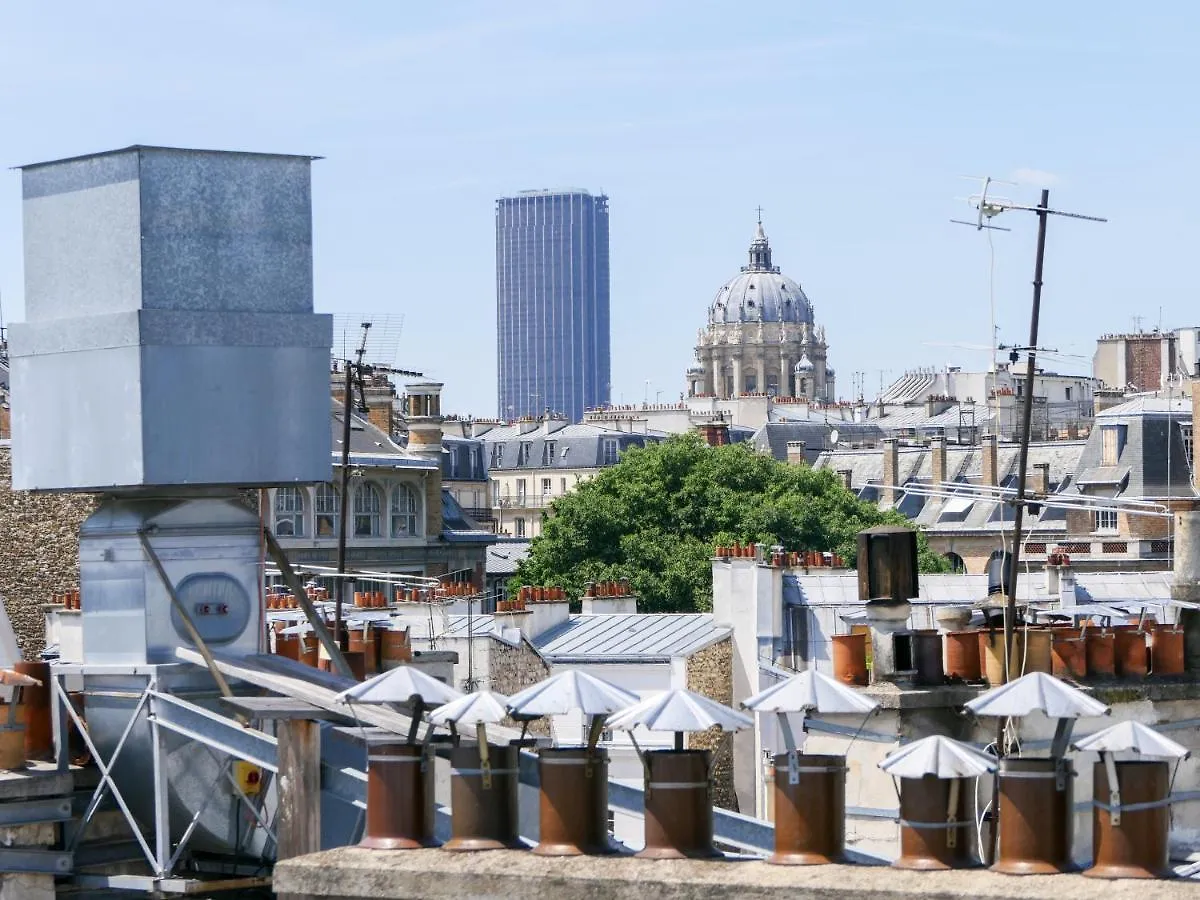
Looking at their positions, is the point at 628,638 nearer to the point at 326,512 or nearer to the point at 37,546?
the point at 37,546

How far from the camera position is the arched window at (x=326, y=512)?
88.7 metres

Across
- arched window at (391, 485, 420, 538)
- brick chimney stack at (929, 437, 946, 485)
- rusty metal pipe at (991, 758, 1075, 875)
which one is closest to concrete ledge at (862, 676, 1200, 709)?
rusty metal pipe at (991, 758, 1075, 875)

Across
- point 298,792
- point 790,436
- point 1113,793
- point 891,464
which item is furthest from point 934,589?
point 790,436

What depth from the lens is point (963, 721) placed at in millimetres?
20844

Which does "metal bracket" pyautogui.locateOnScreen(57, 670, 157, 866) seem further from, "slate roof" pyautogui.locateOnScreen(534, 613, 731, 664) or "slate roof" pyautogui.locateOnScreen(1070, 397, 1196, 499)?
"slate roof" pyautogui.locateOnScreen(1070, 397, 1196, 499)

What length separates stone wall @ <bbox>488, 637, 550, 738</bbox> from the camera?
41.7 m

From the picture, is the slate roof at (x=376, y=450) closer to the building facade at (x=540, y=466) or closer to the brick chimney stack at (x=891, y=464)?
the brick chimney stack at (x=891, y=464)

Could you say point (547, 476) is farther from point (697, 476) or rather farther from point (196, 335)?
point (196, 335)

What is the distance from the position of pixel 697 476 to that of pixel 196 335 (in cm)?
8419

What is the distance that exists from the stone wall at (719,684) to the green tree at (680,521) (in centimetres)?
4344

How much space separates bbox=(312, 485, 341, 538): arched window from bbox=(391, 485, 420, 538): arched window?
391 cm

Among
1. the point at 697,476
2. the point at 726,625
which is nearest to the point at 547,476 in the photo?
the point at 697,476

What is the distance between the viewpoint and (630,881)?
12.9 meters

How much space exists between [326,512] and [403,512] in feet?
17.4
